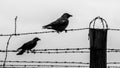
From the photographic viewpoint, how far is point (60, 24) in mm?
12641

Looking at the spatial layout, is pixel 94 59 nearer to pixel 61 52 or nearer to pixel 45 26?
pixel 61 52

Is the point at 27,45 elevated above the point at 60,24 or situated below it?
below

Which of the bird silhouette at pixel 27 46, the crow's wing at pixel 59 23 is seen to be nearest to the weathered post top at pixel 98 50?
the bird silhouette at pixel 27 46

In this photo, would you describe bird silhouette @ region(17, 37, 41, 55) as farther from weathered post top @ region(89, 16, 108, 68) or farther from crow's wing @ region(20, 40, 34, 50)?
weathered post top @ region(89, 16, 108, 68)

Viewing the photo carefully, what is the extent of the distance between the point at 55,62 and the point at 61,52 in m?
0.19

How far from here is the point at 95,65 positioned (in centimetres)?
589

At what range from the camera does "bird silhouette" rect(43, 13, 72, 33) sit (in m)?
12.2

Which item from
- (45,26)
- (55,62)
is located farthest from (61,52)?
(45,26)

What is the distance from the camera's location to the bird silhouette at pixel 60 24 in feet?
40.0

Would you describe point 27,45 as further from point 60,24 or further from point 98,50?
point 98,50

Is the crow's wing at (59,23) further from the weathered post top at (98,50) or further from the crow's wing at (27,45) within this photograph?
the weathered post top at (98,50)

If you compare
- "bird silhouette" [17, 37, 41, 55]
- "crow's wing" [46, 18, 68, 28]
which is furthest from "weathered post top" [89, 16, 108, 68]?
"crow's wing" [46, 18, 68, 28]

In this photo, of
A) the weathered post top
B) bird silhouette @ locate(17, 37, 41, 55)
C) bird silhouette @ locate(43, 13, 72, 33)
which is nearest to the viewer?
the weathered post top

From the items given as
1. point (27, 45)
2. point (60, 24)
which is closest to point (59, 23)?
point (60, 24)
